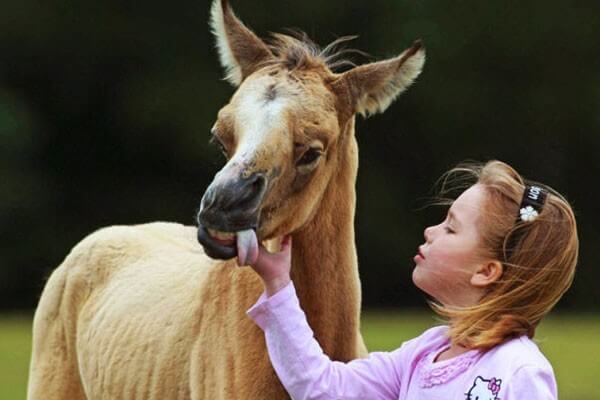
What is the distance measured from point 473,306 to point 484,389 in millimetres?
362

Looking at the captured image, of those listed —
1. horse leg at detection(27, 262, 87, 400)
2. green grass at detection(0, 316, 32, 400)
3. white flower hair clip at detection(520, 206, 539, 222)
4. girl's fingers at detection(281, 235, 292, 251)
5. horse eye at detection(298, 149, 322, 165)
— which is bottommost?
green grass at detection(0, 316, 32, 400)

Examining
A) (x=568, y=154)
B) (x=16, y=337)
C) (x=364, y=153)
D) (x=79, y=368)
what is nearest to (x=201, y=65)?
(x=364, y=153)

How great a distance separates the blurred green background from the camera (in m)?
24.0

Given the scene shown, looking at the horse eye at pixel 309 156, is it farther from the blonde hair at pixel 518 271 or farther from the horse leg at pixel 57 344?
the horse leg at pixel 57 344

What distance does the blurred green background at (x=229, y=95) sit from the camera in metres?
24.0

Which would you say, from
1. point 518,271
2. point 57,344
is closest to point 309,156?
point 518,271

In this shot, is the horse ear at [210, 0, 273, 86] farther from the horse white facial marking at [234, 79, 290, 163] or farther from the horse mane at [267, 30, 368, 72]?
the horse white facial marking at [234, 79, 290, 163]

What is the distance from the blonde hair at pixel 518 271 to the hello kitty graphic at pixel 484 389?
138 mm

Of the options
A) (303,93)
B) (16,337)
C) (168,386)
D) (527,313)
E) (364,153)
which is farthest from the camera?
(364,153)

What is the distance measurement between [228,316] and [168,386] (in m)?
0.51

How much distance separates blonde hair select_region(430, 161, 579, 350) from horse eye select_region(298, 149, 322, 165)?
75cm

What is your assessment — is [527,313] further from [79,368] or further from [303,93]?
[79,368]

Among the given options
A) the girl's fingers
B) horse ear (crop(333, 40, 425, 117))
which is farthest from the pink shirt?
horse ear (crop(333, 40, 425, 117))

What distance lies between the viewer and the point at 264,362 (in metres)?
5.27
